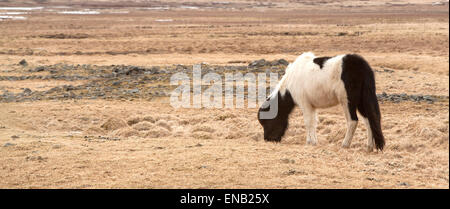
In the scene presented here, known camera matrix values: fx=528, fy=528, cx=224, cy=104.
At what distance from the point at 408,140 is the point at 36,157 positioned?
6887 mm

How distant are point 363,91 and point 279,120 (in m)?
2.41

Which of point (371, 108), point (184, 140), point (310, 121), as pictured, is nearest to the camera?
point (371, 108)

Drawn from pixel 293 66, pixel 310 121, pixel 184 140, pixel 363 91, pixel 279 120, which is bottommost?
pixel 184 140

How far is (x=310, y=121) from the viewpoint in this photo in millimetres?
10203

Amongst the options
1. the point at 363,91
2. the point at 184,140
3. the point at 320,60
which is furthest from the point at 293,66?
the point at 184,140

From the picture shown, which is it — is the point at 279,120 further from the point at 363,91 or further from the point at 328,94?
the point at 363,91

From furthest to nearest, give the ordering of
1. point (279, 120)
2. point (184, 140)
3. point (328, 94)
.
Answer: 1. point (184, 140)
2. point (279, 120)
3. point (328, 94)

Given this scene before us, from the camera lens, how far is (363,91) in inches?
344

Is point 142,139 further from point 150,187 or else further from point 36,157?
point 150,187

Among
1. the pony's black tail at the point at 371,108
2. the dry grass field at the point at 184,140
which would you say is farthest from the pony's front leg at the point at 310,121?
the pony's black tail at the point at 371,108

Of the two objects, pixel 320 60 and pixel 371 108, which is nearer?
pixel 371 108

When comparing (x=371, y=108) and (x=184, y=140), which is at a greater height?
(x=371, y=108)

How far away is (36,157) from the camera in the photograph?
9.68 metres
